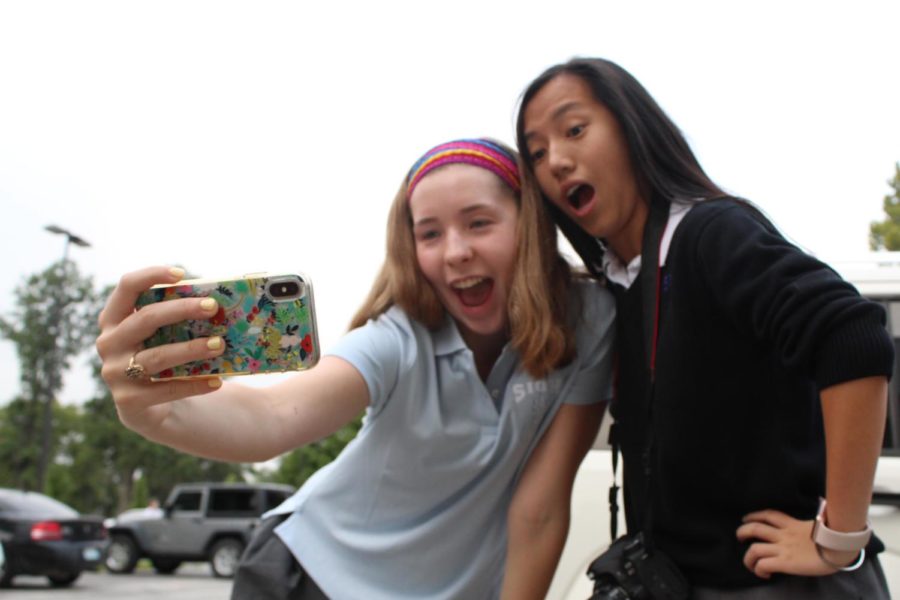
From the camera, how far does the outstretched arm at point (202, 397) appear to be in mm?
1553

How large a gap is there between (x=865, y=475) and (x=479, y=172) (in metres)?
1.17

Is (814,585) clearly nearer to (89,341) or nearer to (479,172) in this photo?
(479,172)

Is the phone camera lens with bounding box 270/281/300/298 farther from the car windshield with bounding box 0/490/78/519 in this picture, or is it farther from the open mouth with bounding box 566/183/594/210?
the car windshield with bounding box 0/490/78/519

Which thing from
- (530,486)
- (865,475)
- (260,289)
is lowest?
(530,486)

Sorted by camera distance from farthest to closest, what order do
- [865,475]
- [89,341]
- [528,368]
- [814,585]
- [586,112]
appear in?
[89,341] → [528,368] → [586,112] → [814,585] → [865,475]

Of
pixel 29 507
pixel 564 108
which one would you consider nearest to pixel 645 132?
pixel 564 108

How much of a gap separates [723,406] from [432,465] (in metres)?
0.78

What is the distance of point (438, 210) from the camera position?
2219mm

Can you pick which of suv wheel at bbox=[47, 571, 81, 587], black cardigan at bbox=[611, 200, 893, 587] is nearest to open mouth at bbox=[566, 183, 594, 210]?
black cardigan at bbox=[611, 200, 893, 587]

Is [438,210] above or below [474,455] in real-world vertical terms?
above

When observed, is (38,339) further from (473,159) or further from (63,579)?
(473,159)

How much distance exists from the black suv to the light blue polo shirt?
46.6ft

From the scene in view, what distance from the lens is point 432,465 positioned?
6.98 feet

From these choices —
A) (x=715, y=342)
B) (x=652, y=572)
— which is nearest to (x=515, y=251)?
(x=715, y=342)
